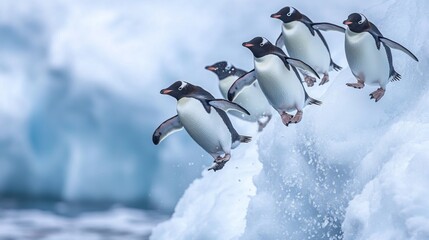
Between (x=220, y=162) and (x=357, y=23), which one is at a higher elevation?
(x=357, y=23)

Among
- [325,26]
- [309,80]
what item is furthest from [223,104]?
[325,26]

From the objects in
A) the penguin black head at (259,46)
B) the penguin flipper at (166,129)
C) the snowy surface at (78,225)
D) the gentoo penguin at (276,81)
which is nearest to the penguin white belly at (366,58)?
the gentoo penguin at (276,81)

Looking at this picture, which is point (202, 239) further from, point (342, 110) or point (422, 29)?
point (422, 29)

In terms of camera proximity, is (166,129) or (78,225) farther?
(78,225)

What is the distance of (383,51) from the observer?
14.1 feet

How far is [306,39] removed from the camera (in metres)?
4.71

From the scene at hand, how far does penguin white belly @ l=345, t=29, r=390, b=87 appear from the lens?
167 inches

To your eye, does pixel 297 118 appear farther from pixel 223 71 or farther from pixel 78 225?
pixel 78 225

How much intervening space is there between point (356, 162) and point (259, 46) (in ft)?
3.59

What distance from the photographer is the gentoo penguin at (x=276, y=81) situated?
421 centimetres

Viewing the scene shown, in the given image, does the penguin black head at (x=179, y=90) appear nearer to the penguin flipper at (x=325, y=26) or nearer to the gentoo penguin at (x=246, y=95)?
the gentoo penguin at (x=246, y=95)

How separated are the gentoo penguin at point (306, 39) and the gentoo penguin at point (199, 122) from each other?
0.80 metres

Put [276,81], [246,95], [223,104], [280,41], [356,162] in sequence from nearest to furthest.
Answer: [223,104], [276,81], [356,162], [280,41], [246,95]

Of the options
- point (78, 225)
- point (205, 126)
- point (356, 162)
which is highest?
point (78, 225)
